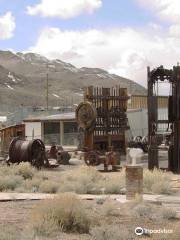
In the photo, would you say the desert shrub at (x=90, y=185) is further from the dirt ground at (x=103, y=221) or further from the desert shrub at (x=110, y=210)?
the desert shrub at (x=110, y=210)

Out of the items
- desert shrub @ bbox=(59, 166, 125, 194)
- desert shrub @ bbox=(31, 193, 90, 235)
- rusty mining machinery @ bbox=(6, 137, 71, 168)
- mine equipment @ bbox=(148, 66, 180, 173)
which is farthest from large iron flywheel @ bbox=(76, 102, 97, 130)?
desert shrub @ bbox=(31, 193, 90, 235)

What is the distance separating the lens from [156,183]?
65.4ft

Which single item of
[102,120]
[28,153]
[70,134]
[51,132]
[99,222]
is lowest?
[99,222]

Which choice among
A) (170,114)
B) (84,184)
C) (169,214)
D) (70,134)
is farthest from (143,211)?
(70,134)

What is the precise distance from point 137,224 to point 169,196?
215 inches

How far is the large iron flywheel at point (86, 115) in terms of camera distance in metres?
36.5

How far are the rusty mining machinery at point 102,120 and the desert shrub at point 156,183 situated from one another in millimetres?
14280

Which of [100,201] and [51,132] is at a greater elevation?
[51,132]

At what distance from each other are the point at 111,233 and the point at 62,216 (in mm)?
1407

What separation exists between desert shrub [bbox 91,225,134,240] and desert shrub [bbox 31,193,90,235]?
1.24ft

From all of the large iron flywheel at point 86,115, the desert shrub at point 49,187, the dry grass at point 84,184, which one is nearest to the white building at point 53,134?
the large iron flywheel at point 86,115

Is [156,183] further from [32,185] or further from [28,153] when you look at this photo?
[28,153]

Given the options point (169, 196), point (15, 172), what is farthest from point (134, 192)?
point (15, 172)

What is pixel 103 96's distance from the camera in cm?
3928
